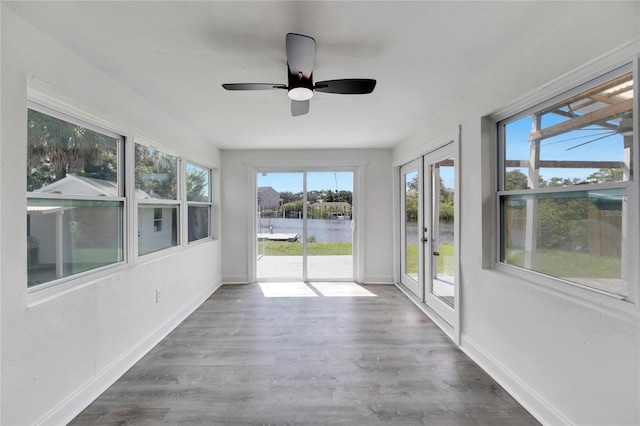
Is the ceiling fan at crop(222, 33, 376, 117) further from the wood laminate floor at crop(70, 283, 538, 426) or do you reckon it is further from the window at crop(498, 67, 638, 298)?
the wood laminate floor at crop(70, 283, 538, 426)

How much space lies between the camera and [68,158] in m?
1.94

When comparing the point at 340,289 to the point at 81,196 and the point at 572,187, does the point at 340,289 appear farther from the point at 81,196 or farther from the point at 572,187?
the point at 81,196

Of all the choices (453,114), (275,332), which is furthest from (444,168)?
(275,332)

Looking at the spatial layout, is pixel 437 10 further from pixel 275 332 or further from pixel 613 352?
pixel 275 332

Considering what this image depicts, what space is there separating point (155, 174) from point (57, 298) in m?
1.60

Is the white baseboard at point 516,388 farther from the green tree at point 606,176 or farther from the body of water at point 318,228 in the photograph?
the body of water at point 318,228

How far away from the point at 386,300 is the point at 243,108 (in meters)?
3.13

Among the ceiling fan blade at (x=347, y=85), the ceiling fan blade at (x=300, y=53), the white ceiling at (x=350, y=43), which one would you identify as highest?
the white ceiling at (x=350, y=43)

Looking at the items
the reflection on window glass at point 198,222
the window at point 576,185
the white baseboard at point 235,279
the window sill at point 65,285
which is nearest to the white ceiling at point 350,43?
the window at point 576,185

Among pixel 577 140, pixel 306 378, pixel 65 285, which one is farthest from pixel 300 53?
pixel 306 378

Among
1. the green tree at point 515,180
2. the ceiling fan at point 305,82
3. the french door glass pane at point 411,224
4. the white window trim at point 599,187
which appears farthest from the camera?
the french door glass pane at point 411,224

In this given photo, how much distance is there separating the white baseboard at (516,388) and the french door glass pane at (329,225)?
263cm

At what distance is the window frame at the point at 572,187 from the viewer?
1314 mm

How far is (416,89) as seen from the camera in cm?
243
